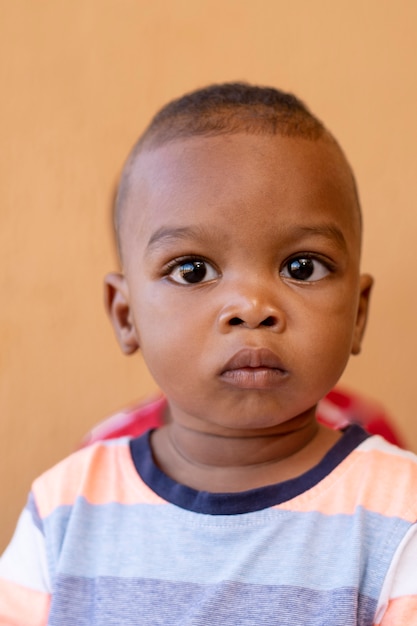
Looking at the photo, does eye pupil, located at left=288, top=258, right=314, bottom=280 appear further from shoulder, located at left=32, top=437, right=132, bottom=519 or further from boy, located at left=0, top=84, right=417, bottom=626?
shoulder, located at left=32, top=437, right=132, bottom=519

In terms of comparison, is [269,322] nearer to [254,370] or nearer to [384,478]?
[254,370]

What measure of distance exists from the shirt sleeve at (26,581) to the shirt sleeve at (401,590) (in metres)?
0.41

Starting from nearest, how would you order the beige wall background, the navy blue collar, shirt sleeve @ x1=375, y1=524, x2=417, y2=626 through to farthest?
shirt sleeve @ x1=375, y1=524, x2=417, y2=626 → the navy blue collar → the beige wall background

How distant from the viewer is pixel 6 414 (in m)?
1.57

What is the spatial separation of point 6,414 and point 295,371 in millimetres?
908

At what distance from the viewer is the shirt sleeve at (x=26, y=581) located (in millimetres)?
943

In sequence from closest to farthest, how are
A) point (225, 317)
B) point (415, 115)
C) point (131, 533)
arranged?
point (225, 317) < point (131, 533) < point (415, 115)

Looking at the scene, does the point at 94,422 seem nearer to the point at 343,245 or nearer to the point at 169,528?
the point at 169,528

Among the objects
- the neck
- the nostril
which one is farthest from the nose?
the neck

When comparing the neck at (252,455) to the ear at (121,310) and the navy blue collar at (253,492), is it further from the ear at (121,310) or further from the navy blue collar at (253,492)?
the ear at (121,310)

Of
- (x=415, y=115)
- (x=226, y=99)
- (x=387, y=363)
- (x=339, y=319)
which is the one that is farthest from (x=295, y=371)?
(x=415, y=115)

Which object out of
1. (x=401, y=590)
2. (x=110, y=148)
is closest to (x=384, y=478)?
(x=401, y=590)

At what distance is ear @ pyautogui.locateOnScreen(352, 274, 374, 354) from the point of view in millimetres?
994

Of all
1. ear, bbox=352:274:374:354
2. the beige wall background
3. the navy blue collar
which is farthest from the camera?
the beige wall background
